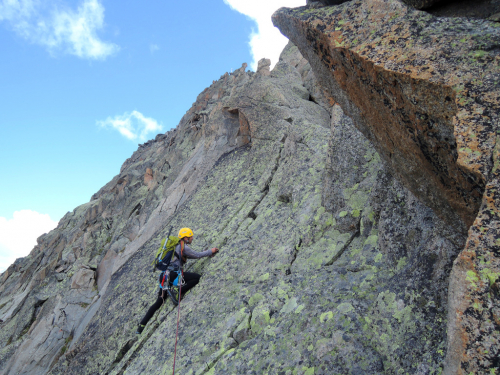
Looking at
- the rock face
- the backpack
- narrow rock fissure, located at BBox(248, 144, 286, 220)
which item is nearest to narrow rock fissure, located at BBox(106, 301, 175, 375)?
the backpack

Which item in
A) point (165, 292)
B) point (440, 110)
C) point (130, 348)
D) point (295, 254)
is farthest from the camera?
point (165, 292)

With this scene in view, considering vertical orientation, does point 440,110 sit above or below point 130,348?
above

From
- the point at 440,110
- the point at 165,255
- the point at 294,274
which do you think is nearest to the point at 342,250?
the point at 294,274

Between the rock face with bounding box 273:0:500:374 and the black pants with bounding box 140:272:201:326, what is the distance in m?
7.82

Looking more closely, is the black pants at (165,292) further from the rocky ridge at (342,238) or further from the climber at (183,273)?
the rocky ridge at (342,238)

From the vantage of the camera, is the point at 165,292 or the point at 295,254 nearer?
the point at 295,254

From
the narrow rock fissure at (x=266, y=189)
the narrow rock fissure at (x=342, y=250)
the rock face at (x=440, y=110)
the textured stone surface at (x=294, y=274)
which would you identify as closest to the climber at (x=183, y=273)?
the textured stone surface at (x=294, y=274)

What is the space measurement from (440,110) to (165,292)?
10.7m

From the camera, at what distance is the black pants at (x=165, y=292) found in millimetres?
11344

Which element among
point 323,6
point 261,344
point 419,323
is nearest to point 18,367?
point 261,344

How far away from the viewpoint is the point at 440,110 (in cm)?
462

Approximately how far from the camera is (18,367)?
18.5 metres

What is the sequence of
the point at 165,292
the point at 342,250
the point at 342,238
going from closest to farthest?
1. the point at 342,250
2. the point at 342,238
3. the point at 165,292

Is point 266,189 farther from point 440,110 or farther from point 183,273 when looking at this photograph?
point 440,110
